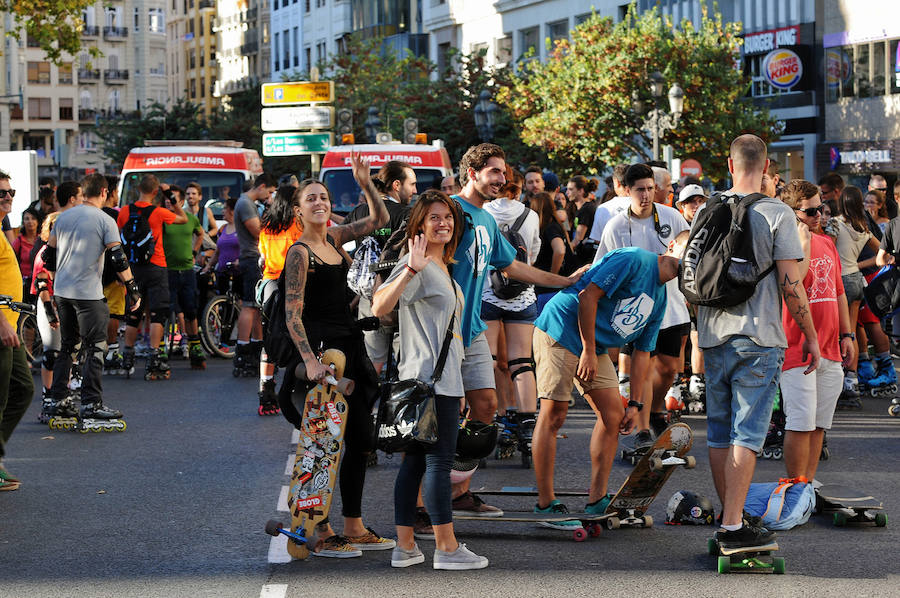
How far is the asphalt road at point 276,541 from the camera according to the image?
652 centimetres

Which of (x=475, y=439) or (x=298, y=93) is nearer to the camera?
(x=475, y=439)

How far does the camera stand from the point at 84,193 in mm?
11938

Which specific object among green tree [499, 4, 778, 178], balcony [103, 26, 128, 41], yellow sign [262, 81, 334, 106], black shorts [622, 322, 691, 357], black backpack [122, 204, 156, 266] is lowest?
black shorts [622, 322, 691, 357]

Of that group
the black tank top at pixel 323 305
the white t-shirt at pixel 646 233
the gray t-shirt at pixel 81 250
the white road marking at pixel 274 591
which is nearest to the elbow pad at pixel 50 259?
the gray t-shirt at pixel 81 250

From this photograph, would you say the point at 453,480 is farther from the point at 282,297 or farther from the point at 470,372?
the point at 282,297

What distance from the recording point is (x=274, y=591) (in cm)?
643

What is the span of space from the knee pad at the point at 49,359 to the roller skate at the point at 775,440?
5694 mm

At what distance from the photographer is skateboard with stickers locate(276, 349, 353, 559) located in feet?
23.0

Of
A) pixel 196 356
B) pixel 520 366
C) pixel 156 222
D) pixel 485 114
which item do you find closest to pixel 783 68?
pixel 485 114

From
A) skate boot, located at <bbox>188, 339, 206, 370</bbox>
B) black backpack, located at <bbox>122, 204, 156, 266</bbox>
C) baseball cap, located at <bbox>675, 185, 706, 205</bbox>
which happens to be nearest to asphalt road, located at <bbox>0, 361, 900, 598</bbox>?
baseball cap, located at <bbox>675, 185, 706, 205</bbox>

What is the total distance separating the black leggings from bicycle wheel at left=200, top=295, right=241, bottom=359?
1014 cm

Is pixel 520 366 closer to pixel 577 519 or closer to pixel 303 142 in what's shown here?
pixel 577 519

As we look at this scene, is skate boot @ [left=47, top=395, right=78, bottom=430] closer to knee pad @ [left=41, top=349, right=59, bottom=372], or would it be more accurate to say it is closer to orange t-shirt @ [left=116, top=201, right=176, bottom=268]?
knee pad @ [left=41, top=349, right=59, bottom=372]

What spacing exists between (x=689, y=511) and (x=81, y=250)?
18.8ft
